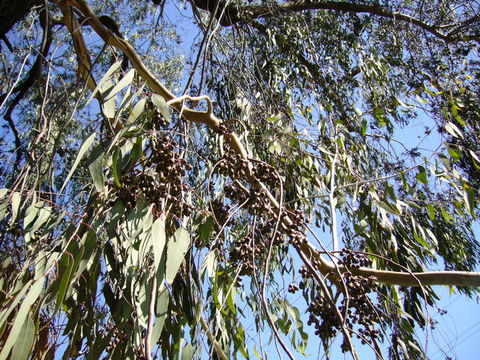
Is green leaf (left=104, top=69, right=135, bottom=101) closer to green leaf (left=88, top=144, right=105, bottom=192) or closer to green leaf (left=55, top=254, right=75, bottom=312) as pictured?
green leaf (left=88, top=144, right=105, bottom=192)

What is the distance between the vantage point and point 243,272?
4.59ft

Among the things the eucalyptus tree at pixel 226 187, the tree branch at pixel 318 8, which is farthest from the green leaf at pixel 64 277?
the tree branch at pixel 318 8

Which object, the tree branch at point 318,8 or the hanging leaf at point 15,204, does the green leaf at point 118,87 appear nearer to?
the hanging leaf at point 15,204

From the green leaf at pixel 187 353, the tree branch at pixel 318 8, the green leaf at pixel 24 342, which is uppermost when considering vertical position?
the tree branch at pixel 318 8

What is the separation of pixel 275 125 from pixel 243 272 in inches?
45.6

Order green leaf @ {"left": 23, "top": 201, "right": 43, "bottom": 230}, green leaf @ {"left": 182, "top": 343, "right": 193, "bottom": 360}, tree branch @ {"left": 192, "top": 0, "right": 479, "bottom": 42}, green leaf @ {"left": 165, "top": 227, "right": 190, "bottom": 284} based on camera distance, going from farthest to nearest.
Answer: tree branch @ {"left": 192, "top": 0, "right": 479, "bottom": 42}
green leaf @ {"left": 23, "top": 201, "right": 43, "bottom": 230}
green leaf @ {"left": 182, "top": 343, "right": 193, "bottom": 360}
green leaf @ {"left": 165, "top": 227, "right": 190, "bottom": 284}

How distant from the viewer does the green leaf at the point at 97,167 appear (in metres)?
1.17

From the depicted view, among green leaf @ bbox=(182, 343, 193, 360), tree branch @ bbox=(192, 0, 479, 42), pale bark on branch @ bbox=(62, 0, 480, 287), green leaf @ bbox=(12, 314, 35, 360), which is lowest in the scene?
green leaf @ bbox=(182, 343, 193, 360)

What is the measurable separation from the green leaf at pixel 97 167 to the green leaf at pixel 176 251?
0.76 ft

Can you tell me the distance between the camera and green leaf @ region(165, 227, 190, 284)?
1.12m

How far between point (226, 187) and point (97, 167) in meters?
0.40

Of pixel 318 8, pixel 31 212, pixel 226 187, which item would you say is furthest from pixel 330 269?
pixel 318 8

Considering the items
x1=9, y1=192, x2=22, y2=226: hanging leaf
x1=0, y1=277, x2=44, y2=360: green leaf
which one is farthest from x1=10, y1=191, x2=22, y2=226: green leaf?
x1=0, y1=277, x2=44, y2=360: green leaf

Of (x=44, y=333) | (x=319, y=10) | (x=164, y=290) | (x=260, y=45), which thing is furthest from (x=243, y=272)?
(x=319, y=10)
